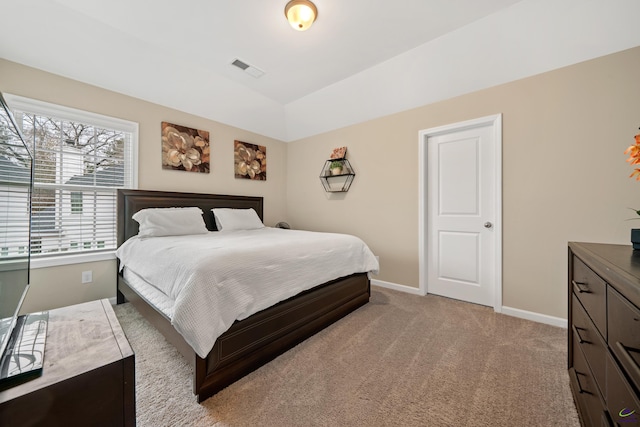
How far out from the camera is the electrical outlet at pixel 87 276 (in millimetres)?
2602

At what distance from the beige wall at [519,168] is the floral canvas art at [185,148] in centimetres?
10

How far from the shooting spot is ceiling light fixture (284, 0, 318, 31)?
6.56ft

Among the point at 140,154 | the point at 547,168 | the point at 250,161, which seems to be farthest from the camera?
the point at 250,161

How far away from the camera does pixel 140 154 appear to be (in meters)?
2.97

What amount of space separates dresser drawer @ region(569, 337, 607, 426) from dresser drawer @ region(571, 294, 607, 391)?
52 mm

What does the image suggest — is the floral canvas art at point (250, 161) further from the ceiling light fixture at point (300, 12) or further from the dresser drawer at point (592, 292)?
the dresser drawer at point (592, 292)

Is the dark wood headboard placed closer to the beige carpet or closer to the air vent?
the beige carpet

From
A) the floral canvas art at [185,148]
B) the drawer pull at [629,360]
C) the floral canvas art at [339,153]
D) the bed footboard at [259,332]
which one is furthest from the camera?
the floral canvas art at [339,153]

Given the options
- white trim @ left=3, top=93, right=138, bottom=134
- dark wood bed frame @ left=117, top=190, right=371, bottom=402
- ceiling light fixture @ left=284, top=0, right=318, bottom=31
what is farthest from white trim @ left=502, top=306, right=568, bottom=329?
white trim @ left=3, top=93, right=138, bottom=134

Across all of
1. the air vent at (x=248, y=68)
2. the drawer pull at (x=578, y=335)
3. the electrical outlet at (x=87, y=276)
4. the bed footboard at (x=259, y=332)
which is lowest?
the bed footboard at (x=259, y=332)

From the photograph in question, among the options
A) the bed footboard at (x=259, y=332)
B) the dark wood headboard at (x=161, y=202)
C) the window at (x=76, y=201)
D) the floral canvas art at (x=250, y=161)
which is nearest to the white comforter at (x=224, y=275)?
the bed footboard at (x=259, y=332)

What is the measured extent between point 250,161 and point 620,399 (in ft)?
13.6

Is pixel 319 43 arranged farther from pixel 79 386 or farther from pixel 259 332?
pixel 79 386

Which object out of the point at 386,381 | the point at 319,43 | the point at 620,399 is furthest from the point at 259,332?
the point at 319,43
